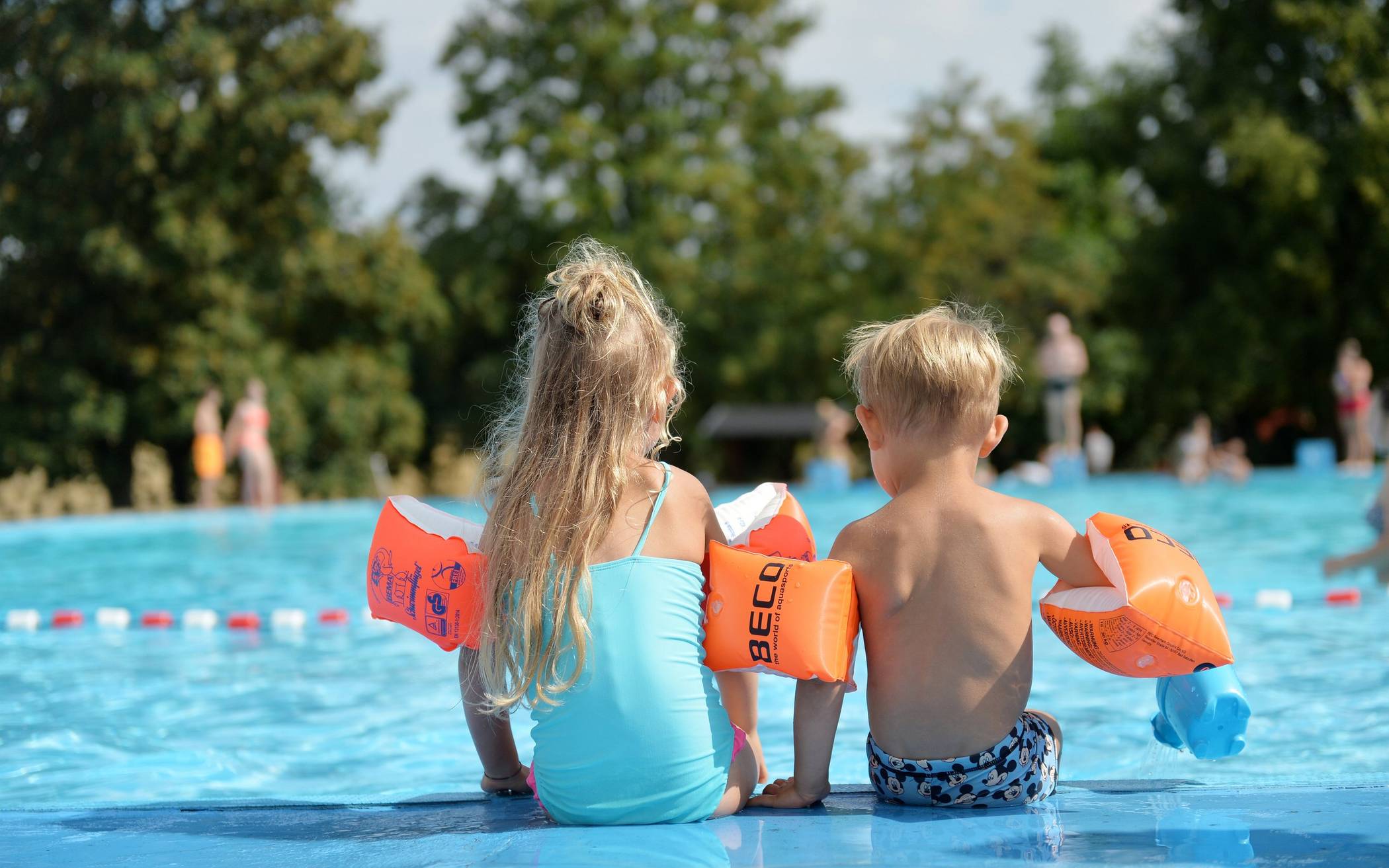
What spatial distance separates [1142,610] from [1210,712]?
282mm

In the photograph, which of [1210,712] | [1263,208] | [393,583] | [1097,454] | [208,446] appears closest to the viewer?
[1210,712]

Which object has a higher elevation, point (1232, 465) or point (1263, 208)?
point (1263, 208)

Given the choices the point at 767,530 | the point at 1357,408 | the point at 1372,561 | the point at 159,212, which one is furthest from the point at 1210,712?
the point at 159,212

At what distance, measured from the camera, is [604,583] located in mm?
2516

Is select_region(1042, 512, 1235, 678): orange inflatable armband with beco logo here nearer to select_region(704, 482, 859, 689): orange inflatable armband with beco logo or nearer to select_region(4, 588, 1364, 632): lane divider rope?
select_region(704, 482, 859, 689): orange inflatable armband with beco logo

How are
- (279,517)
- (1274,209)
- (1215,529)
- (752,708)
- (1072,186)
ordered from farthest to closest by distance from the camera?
(1072,186), (1274,209), (279,517), (1215,529), (752,708)

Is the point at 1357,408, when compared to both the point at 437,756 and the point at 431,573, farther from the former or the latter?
Answer: the point at 431,573

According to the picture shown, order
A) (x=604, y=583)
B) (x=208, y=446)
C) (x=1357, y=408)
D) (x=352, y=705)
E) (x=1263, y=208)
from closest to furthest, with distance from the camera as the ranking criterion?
(x=604, y=583) < (x=352, y=705) < (x=208, y=446) < (x=1357, y=408) < (x=1263, y=208)

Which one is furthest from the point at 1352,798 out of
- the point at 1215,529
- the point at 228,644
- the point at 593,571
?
the point at 1215,529

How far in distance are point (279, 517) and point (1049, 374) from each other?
10.2m

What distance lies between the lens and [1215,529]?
11.1m

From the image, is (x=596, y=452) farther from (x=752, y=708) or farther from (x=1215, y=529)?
(x=1215, y=529)

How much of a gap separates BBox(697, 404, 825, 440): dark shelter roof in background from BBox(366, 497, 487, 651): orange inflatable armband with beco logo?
30.3 metres

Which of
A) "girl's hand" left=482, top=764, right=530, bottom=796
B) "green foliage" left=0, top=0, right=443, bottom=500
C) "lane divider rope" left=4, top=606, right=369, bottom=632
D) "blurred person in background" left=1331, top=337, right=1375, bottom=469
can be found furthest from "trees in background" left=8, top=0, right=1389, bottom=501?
"girl's hand" left=482, top=764, right=530, bottom=796
